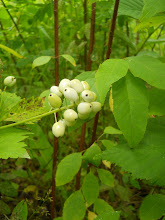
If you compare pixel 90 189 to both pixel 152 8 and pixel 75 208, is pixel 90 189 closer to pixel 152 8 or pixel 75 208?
pixel 75 208

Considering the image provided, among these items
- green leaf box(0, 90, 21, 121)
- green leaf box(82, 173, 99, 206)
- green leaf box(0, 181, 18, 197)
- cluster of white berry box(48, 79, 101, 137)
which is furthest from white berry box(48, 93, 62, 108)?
green leaf box(0, 181, 18, 197)

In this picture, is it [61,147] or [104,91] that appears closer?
[104,91]

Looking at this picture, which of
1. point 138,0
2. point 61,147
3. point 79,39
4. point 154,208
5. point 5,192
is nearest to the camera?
point 154,208

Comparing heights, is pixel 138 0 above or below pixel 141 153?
above

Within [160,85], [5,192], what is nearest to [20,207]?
[5,192]

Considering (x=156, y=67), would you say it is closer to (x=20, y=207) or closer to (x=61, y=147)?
(x=20, y=207)

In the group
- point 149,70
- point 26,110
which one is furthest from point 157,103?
point 26,110

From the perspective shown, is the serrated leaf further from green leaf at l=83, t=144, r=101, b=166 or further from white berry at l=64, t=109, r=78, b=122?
green leaf at l=83, t=144, r=101, b=166
